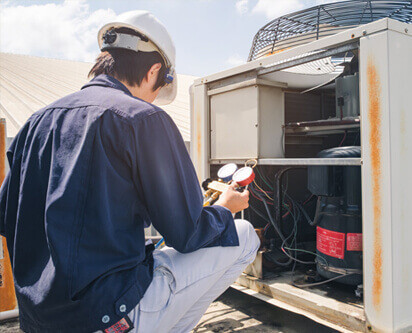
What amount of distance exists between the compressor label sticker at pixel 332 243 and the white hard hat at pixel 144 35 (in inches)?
48.7

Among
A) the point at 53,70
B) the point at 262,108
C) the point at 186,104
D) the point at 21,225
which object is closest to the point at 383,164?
the point at 262,108

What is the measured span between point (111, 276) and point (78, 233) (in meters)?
0.16

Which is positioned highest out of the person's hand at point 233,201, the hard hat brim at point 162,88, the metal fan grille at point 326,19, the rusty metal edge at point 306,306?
the metal fan grille at point 326,19

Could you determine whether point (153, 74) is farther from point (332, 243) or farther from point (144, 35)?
point (332, 243)

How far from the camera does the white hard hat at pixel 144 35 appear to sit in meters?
1.32

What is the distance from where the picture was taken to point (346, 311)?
172 cm

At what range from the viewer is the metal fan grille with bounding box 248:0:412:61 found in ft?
7.45

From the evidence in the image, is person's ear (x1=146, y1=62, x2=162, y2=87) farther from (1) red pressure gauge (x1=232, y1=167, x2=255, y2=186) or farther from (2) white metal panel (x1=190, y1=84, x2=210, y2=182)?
(2) white metal panel (x1=190, y1=84, x2=210, y2=182)

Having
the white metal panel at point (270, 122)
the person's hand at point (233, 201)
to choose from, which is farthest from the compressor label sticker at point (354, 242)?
the person's hand at point (233, 201)

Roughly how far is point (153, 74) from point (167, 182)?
490 mm

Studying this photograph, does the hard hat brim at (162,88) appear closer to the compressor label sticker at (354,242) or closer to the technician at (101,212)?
the technician at (101,212)

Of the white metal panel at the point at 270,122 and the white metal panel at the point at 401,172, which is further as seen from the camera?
the white metal panel at the point at 270,122

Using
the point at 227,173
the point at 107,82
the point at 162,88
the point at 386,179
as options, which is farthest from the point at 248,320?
the point at 107,82

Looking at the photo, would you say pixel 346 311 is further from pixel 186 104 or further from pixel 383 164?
pixel 186 104
